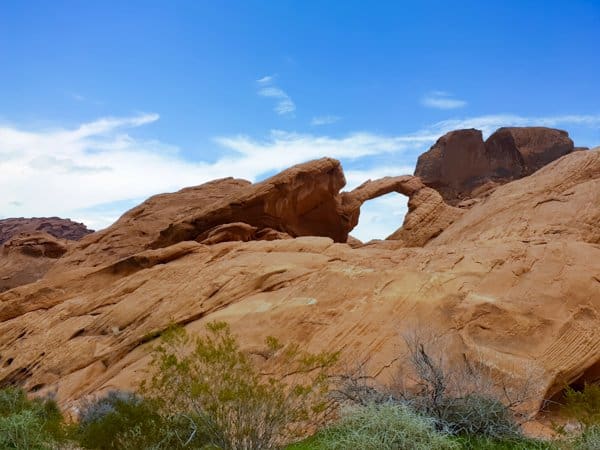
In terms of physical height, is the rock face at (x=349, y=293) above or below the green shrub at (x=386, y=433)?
above

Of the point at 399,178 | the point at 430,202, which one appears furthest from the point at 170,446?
the point at 399,178

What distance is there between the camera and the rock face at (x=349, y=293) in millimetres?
A: 12422

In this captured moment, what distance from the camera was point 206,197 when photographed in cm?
2731

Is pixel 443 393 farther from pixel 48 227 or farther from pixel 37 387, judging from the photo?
pixel 48 227

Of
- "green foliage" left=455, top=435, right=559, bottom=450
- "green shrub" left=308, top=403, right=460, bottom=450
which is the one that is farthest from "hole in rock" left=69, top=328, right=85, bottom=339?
"green foliage" left=455, top=435, right=559, bottom=450

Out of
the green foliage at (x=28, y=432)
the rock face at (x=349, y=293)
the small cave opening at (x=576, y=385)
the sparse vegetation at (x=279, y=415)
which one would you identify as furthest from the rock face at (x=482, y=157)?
the green foliage at (x=28, y=432)

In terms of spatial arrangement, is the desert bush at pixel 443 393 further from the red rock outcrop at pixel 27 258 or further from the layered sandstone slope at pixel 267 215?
the red rock outcrop at pixel 27 258

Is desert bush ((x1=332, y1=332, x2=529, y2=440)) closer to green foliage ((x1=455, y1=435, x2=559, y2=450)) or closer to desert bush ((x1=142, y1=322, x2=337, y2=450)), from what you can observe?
green foliage ((x1=455, y1=435, x2=559, y2=450))

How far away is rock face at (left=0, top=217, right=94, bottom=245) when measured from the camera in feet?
225

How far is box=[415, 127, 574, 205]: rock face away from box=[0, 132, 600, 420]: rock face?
2360 centimetres

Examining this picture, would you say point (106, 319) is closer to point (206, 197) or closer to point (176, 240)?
point (176, 240)

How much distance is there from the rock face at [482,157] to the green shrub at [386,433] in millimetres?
36707

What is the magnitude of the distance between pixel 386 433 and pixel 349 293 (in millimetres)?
5413

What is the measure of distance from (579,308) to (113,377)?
9.36 metres
